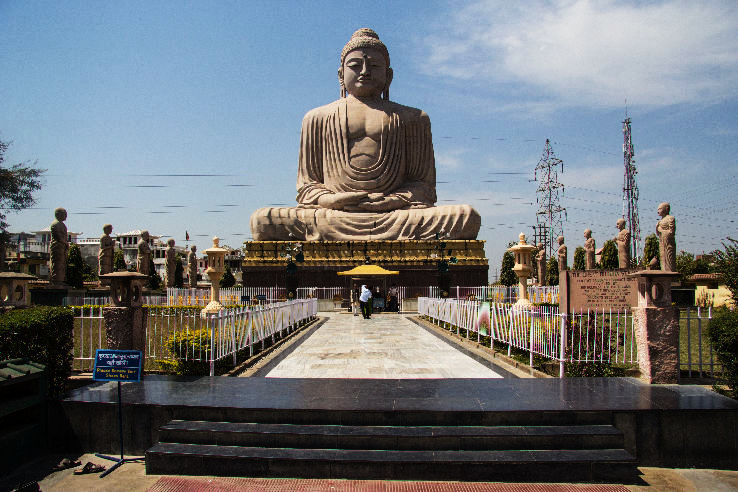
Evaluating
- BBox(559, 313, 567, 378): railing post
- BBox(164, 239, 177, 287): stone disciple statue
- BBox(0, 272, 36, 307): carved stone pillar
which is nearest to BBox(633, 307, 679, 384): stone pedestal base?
BBox(559, 313, 567, 378): railing post

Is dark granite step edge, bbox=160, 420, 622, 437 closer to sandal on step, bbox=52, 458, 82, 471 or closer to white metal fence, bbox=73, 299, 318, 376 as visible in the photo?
sandal on step, bbox=52, 458, 82, 471

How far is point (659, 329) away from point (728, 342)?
83cm

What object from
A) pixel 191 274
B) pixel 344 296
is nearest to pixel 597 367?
pixel 344 296

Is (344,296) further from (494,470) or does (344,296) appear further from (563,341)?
(494,470)

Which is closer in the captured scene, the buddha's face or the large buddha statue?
the large buddha statue

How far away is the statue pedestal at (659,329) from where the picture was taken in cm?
669

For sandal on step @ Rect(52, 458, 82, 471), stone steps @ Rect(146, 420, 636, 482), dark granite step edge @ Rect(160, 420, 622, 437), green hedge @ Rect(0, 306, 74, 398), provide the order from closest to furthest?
stone steps @ Rect(146, 420, 636, 482) → dark granite step edge @ Rect(160, 420, 622, 437) → sandal on step @ Rect(52, 458, 82, 471) → green hedge @ Rect(0, 306, 74, 398)

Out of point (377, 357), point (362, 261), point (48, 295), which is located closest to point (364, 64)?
point (362, 261)

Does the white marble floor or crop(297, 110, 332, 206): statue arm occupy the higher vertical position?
crop(297, 110, 332, 206): statue arm

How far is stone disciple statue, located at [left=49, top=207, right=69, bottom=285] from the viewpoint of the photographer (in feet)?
62.2

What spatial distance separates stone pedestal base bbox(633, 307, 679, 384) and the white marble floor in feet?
6.28

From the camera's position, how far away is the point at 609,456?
497 centimetres

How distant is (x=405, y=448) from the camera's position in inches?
200

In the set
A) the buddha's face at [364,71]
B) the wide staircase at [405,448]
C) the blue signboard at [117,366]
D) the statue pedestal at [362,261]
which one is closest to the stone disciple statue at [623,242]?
the statue pedestal at [362,261]
